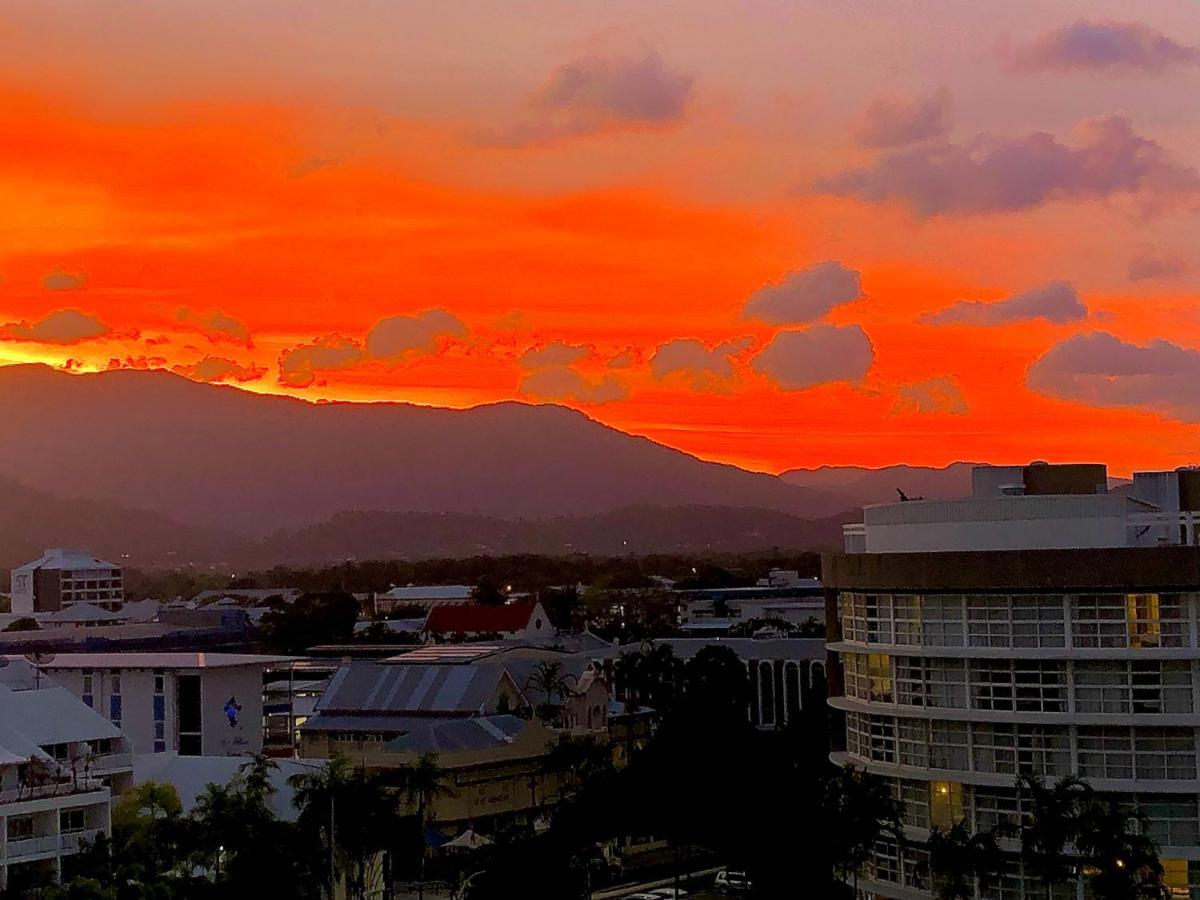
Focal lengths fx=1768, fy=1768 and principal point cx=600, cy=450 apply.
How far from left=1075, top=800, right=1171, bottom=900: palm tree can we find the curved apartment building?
3629 mm

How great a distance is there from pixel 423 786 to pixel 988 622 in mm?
26885

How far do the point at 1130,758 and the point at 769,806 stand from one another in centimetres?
1574

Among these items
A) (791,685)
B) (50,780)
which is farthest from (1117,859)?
(791,685)

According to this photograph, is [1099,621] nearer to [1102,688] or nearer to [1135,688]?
[1102,688]

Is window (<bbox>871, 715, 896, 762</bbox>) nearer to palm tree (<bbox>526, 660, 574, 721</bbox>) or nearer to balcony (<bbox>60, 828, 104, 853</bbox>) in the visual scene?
balcony (<bbox>60, 828, 104, 853</bbox>)

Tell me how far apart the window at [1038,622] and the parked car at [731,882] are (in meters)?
16.9

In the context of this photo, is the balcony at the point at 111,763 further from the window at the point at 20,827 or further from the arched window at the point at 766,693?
the arched window at the point at 766,693

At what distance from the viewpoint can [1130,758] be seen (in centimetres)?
4753

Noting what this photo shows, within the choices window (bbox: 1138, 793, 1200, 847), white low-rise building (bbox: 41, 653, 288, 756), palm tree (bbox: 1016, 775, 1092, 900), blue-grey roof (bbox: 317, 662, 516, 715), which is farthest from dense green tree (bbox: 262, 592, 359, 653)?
window (bbox: 1138, 793, 1200, 847)

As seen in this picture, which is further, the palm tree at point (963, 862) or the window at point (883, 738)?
the window at point (883, 738)

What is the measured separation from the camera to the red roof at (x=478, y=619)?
145375mm

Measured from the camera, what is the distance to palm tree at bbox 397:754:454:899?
67.3 m

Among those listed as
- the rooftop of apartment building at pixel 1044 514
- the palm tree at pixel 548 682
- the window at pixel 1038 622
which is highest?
the rooftop of apartment building at pixel 1044 514

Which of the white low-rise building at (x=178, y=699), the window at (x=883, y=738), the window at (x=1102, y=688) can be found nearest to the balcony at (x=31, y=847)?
the window at (x=883, y=738)
